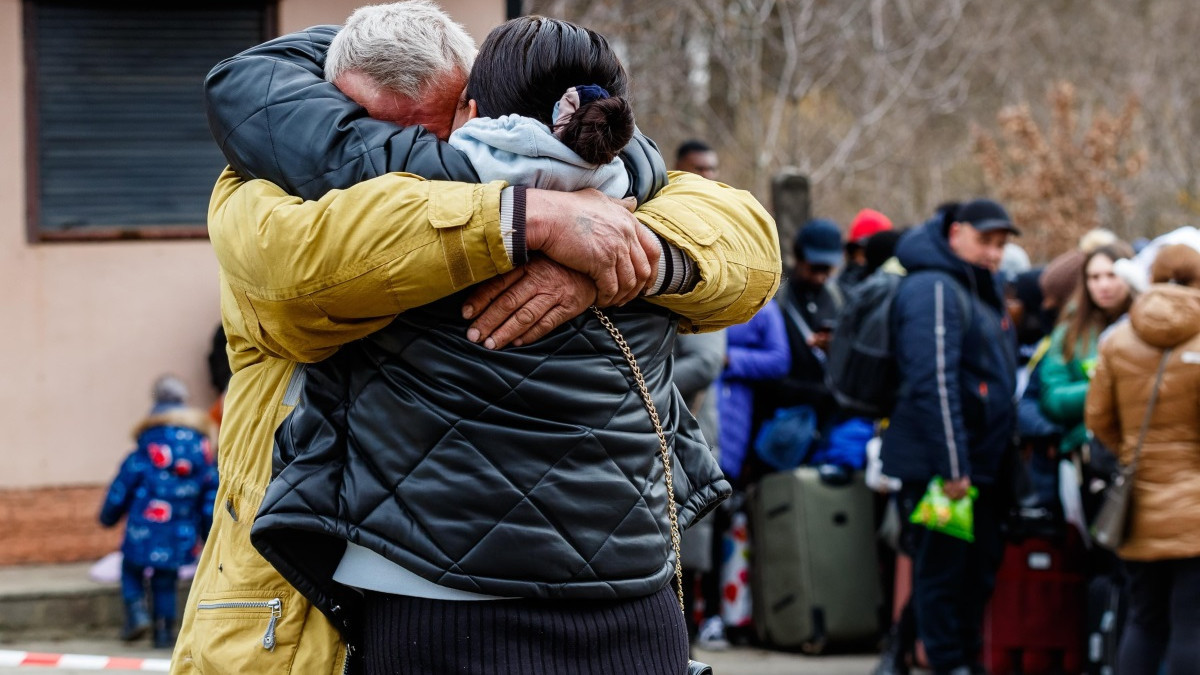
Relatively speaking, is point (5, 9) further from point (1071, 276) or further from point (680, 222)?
point (680, 222)

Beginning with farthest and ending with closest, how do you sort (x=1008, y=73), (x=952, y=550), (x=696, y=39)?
(x=1008, y=73) < (x=696, y=39) < (x=952, y=550)

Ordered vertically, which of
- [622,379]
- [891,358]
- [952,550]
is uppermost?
[622,379]

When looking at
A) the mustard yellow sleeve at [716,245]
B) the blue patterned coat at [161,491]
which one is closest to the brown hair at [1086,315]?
the blue patterned coat at [161,491]

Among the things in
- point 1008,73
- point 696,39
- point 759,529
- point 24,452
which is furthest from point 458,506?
point 1008,73

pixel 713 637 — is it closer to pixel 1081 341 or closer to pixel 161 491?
pixel 1081 341

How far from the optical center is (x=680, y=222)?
8.02ft

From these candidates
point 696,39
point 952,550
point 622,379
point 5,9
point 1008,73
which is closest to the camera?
point 622,379

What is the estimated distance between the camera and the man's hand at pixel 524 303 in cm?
225

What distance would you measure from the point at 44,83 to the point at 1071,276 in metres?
5.22

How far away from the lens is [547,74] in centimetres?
227

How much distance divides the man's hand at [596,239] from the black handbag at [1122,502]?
137 inches

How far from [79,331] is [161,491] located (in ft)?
3.59

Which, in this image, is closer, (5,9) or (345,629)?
(345,629)

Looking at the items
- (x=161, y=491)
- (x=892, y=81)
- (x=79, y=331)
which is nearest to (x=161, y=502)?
(x=161, y=491)
